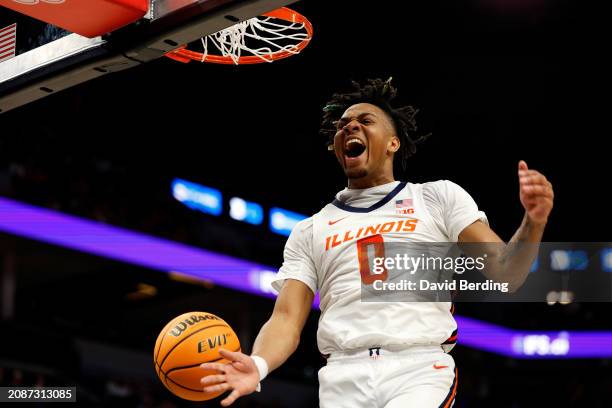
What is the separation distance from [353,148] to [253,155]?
12703 millimetres

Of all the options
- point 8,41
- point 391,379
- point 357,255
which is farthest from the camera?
point 8,41

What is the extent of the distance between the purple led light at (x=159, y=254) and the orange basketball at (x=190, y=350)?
961cm

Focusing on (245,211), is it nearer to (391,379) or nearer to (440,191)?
(440,191)

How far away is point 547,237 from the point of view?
698 inches

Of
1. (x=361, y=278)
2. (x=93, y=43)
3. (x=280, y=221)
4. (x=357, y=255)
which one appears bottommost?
(x=361, y=278)

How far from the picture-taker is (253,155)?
1680 centimetres

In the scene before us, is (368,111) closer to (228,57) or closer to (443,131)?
(228,57)

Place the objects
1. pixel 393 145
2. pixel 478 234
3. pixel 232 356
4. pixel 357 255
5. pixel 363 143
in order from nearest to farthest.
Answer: pixel 232 356 → pixel 478 234 → pixel 357 255 → pixel 363 143 → pixel 393 145

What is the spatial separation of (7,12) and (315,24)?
7276 mm

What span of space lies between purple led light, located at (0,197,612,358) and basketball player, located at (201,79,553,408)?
9.65 metres

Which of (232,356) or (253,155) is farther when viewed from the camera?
(253,155)

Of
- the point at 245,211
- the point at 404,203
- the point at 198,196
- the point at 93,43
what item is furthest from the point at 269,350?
the point at 245,211

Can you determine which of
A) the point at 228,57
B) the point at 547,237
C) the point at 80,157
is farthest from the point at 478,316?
the point at 228,57

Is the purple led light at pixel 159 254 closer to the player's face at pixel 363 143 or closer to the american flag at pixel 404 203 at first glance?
the player's face at pixel 363 143
